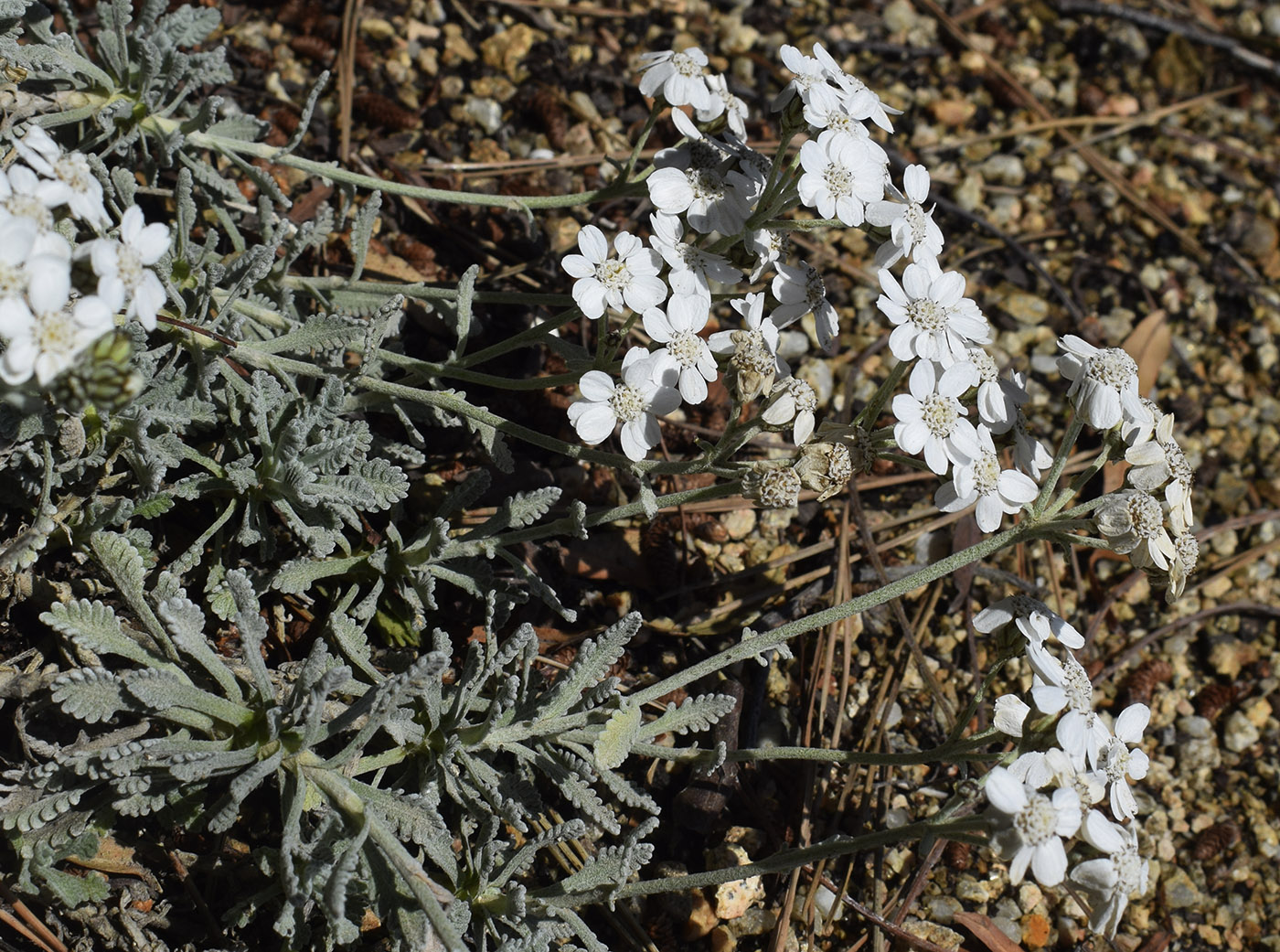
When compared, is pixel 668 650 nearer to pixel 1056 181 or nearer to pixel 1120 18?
pixel 1056 181

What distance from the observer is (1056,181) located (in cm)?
456

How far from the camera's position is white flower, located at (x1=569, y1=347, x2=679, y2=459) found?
8.09 ft

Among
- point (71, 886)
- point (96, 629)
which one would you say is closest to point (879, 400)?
point (96, 629)

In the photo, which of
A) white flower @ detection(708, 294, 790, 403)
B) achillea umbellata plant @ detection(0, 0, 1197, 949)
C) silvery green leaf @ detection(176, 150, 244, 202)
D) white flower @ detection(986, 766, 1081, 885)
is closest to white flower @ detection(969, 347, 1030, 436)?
achillea umbellata plant @ detection(0, 0, 1197, 949)

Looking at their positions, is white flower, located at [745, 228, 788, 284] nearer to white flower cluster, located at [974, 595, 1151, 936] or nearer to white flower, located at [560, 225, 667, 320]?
white flower, located at [560, 225, 667, 320]

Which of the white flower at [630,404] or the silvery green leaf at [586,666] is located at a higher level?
the white flower at [630,404]

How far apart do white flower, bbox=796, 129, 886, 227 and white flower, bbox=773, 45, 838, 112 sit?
9cm

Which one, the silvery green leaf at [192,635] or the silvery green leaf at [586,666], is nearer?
the silvery green leaf at [192,635]

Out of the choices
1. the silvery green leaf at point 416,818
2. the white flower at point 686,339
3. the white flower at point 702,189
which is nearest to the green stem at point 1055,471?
the white flower at point 686,339

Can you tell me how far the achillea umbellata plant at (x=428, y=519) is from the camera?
2172 millimetres

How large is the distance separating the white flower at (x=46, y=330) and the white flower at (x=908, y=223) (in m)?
1.74

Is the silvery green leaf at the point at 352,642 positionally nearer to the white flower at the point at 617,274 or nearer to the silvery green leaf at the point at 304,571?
the silvery green leaf at the point at 304,571

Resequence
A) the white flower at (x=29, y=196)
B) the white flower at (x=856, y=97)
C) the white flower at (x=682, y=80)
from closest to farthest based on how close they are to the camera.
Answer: the white flower at (x=29, y=196) < the white flower at (x=856, y=97) < the white flower at (x=682, y=80)

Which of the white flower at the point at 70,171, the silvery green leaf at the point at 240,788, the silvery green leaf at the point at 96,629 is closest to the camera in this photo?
the white flower at the point at 70,171
